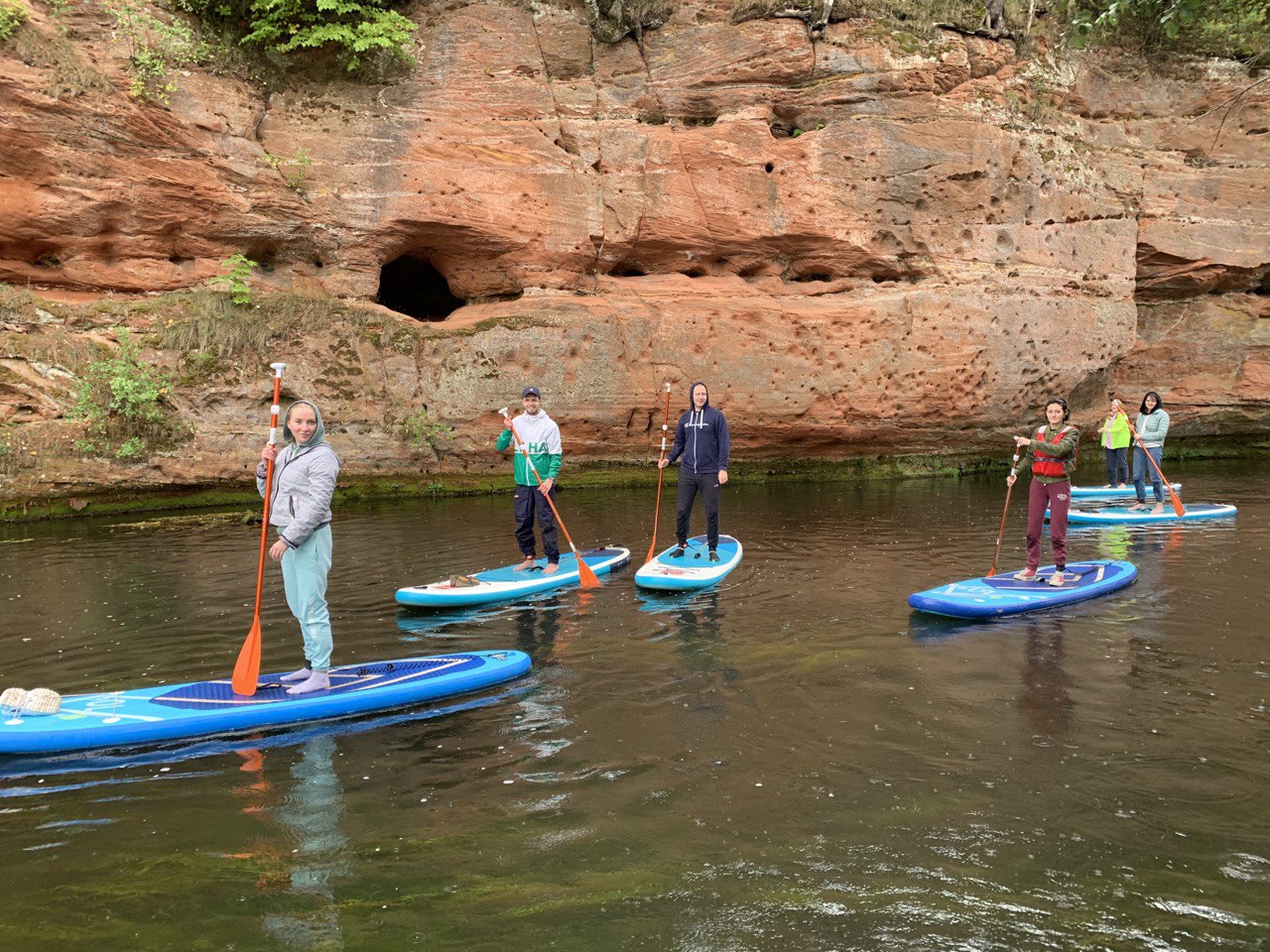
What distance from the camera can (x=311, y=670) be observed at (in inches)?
273

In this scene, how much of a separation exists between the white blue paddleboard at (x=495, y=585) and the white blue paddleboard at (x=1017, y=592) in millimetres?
3889

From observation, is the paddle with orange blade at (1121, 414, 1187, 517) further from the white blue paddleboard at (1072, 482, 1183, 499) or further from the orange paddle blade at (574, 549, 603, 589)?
the orange paddle blade at (574, 549, 603, 589)

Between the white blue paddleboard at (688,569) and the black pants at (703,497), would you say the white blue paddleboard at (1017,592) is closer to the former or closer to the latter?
the white blue paddleboard at (688,569)

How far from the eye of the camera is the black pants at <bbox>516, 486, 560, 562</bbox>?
37.0ft

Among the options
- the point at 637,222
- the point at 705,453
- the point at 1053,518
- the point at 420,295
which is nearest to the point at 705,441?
the point at 705,453

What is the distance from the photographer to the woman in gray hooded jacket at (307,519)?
6.75 metres

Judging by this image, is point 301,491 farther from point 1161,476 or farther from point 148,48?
point 148,48

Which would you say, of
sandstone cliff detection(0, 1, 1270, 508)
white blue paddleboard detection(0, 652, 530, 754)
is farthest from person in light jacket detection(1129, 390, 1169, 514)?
white blue paddleboard detection(0, 652, 530, 754)

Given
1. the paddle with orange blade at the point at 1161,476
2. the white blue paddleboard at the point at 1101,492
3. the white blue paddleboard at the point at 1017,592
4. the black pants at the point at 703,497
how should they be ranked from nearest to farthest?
the white blue paddleboard at the point at 1017,592 → the black pants at the point at 703,497 → the paddle with orange blade at the point at 1161,476 → the white blue paddleboard at the point at 1101,492

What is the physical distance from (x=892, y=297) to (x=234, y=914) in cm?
2101

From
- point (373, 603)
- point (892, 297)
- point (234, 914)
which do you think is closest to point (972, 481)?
point (892, 297)

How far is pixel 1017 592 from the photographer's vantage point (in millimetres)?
9539

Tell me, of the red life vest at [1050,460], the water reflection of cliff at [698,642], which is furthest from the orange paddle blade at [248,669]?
the red life vest at [1050,460]

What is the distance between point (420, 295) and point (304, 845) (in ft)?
73.4
